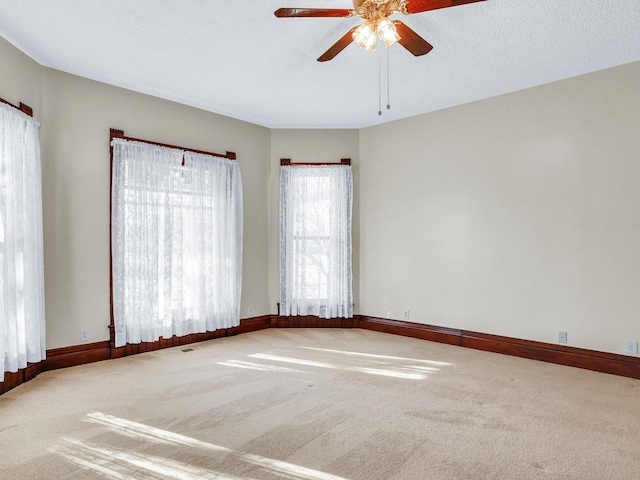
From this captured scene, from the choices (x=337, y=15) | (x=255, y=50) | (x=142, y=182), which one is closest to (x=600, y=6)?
(x=337, y=15)

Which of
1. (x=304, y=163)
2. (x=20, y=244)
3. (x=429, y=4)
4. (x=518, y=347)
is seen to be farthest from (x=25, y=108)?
(x=518, y=347)

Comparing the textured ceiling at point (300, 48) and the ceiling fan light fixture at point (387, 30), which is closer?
the ceiling fan light fixture at point (387, 30)

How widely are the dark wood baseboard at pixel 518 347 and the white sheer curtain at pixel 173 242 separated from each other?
2116 millimetres

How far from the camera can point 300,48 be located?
136 inches

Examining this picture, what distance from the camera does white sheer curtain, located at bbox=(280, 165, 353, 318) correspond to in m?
5.63

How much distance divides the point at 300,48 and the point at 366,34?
3.19ft

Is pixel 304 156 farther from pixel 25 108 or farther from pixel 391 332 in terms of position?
pixel 25 108

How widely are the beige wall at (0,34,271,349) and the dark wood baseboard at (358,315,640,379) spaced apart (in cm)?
347

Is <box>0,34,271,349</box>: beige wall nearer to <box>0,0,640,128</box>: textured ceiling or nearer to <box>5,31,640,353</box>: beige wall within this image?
<box>5,31,640,353</box>: beige wall

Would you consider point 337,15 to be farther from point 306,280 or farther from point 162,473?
point 306,280

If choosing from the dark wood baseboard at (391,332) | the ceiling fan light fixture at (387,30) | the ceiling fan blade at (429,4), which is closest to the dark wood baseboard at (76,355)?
the dark wood baseboard at (391,332)

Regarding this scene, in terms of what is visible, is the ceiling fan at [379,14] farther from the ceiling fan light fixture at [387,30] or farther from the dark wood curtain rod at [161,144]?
the dark wood curtain rod at [161,144]

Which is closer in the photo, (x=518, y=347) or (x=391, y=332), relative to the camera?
(x=518, y=347)

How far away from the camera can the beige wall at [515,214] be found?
3.73 metres
